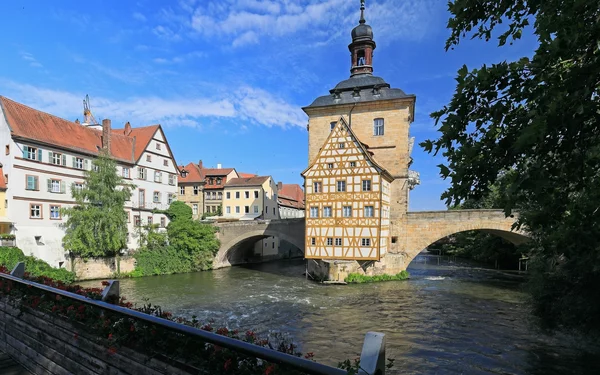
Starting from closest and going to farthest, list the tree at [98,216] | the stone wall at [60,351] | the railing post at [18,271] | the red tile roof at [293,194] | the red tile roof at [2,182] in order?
the stone wall at [60,351], the railing post at [18,271], the red tile roof at [2,182], the tree at [98,216], the red tile roof at [293,194]

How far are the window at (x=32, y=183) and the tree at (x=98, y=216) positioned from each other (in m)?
1.91

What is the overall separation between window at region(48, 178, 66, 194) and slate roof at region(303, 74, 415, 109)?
18.5 m

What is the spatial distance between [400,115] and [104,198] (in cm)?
2127

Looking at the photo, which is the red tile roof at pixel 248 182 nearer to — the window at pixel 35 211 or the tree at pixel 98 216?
the tree at pixel 98 216

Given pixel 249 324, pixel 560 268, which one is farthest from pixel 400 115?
pixel 249 324

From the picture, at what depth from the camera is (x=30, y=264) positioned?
19203 millimetres

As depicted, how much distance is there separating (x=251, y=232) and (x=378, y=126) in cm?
1354

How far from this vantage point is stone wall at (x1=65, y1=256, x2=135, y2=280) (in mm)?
22938

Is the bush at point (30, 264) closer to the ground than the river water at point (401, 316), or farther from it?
farther from it

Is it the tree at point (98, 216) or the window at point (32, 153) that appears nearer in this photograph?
the window at point (32, 153)

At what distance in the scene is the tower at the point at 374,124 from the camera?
24828mm

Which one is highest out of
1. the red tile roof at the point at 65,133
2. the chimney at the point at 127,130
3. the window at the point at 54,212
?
the chimney at the point at 127,130

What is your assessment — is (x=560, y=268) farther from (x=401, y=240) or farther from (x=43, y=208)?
(x=43, y=208)

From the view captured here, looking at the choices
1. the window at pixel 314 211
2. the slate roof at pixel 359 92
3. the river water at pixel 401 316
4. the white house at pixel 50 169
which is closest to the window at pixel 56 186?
the white house at pixel 50 169
